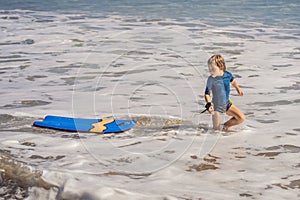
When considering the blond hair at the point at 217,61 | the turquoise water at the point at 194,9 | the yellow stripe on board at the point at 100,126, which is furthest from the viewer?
the turquoise water at the point at 194,9

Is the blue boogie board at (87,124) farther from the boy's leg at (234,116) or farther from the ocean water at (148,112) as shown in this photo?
the boy's leg at (234,116)

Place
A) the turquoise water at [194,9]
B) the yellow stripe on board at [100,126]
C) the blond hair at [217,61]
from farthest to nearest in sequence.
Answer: the turquoise water at [194,9] < the yellow stripe on board at [100,126] < the blond hair at [217,61]

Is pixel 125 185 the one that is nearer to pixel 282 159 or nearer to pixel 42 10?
pixel 282 159

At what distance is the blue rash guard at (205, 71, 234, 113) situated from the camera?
5496mm

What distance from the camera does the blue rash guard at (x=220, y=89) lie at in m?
5.50

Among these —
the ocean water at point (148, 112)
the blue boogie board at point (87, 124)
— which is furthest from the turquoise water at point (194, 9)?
the blue boogie board at point (87, 124)

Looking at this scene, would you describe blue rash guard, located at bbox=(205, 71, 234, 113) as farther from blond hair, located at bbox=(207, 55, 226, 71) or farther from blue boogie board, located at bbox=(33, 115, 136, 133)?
blue boogie board, located at bbox=(33, 115, 136, 133)

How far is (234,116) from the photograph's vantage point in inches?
223

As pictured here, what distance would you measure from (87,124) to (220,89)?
1478 mm

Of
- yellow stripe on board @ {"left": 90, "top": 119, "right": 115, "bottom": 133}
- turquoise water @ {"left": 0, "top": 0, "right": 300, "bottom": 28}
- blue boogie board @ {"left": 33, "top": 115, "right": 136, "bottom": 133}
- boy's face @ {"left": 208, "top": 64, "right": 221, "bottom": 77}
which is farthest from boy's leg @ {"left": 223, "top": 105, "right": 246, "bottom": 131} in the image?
turquoise water @ {"left": 0, "top": 0, "right": 300, "bottom": 28}

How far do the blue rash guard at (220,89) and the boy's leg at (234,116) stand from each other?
0.05 meters

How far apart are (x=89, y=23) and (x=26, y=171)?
47.8 ft

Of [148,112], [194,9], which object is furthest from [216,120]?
[194,9]

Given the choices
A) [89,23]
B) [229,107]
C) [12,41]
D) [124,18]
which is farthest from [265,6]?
[229,107]
